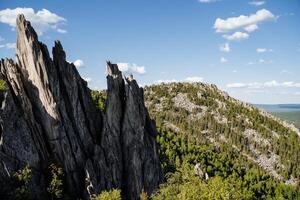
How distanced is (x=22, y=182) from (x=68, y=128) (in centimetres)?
1566

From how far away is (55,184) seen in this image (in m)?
77.9

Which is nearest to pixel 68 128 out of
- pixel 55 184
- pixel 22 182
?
pixel 55 184

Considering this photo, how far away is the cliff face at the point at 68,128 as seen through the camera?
7775 cm

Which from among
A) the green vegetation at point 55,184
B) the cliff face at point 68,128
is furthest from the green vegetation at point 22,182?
the green vegetation at point 55,184

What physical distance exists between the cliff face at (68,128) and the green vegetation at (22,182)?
169cm

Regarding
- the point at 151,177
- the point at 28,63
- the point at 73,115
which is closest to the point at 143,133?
the point at 151,177

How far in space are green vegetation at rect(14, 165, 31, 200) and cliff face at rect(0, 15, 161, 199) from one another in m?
1.69

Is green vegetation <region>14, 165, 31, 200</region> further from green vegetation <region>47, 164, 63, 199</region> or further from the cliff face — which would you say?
green vegetation <region>47, 164, 63, 199</region>

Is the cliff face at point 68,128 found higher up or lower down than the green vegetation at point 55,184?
higher up

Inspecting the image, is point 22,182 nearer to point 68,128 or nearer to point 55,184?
point 55,184

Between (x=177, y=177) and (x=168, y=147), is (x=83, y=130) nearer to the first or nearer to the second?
(x=177, y=177)

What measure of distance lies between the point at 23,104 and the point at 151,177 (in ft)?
112

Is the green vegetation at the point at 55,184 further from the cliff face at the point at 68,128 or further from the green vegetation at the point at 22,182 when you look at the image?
the green vegetation at the point at 22,182

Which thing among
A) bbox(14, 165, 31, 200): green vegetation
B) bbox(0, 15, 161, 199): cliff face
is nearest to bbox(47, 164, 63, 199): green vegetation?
bbox(0, 15, 161, 199): cliff face
